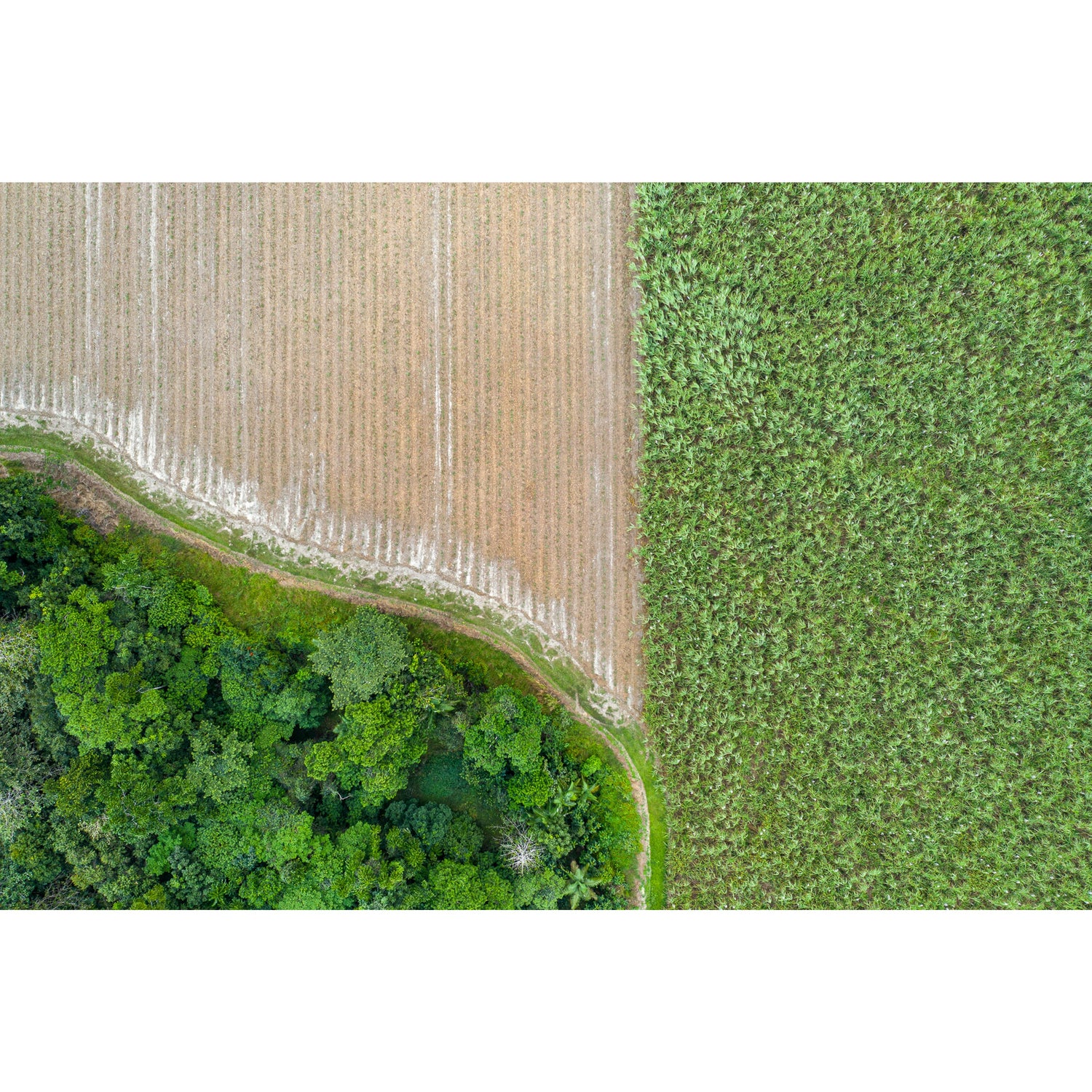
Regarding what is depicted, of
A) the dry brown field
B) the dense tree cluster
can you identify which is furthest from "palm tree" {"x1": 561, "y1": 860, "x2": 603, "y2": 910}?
the dry brown field

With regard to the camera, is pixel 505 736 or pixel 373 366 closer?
pixel 505 736

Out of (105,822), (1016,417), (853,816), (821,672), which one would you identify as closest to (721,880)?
(853,816)

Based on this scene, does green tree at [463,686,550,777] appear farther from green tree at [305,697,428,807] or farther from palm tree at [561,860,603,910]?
palm tree at [561,860,603,910]

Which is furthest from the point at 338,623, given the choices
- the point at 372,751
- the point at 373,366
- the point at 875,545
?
the point at 875,545

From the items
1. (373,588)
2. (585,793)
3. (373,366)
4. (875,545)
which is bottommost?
(585,793)

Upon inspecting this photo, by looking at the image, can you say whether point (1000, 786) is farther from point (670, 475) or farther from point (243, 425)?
point (243, 425)

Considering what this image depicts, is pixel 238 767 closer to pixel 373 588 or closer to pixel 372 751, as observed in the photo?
pixel 372 751
